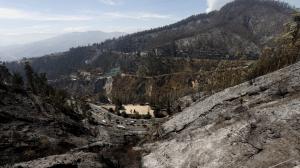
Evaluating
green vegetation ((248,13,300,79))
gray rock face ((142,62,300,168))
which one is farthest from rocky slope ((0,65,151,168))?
green vegetation ((248,13,300,79))

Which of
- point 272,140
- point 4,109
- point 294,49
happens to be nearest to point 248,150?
point 272,140

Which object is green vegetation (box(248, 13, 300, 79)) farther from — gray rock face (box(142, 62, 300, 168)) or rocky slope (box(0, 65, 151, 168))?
rocky slope (box(0, 65, 151, 168))

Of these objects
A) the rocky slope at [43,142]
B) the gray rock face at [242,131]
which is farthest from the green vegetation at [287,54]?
the rocky slope at [43,142]

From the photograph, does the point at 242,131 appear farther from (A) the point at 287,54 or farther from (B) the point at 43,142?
(A) the point at 287,54

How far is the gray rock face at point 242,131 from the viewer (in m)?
44.7

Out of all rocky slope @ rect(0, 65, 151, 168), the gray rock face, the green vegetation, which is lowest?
rocky slope @ rect(0, 65, 151, 168)

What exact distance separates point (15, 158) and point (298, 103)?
162 feet

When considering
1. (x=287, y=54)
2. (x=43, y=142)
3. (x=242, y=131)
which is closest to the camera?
(x=242, y=131)

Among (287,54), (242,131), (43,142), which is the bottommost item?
(43,142)

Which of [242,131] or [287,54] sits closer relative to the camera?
[242,131]

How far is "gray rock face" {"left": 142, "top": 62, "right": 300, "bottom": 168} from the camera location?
44656 millimetres

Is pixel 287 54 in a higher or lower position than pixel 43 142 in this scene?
higher

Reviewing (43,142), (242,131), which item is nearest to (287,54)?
(242,131)

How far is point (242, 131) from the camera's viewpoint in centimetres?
5169
